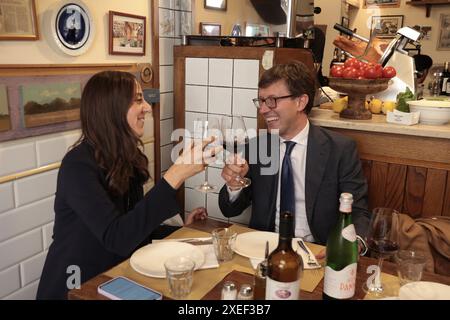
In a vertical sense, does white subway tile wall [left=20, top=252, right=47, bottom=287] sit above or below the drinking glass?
below

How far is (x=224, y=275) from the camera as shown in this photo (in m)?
1.20

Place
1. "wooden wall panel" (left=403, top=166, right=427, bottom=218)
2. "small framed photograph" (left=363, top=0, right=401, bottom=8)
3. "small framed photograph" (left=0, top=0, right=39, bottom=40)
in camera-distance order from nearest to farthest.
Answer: "small framed photograph" (left=0, top=0, right=39, bottom=40)
"wooden wall panel" (left=403, top=166, right=427, bottom=218)
"small framed photograph" (left=363, top=0, right=401, bottom=8)

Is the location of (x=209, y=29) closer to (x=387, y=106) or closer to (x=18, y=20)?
(x=387, y=106)

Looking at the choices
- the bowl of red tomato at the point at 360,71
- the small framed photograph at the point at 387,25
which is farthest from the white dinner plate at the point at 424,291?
the small framed photograph at the point at 387,25

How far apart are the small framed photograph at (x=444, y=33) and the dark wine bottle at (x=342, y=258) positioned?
4.57 metres

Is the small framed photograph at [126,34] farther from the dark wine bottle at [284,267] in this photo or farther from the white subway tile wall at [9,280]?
the dark wine bottle at [284,267]

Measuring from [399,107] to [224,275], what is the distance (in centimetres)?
143

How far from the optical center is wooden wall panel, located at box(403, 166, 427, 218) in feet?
7.00

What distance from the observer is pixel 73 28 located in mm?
1978

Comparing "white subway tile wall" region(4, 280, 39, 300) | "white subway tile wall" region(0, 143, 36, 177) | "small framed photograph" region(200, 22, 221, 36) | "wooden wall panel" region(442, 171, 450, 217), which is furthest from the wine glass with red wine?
"small framed photograph" region(200, 22, 221, 36)

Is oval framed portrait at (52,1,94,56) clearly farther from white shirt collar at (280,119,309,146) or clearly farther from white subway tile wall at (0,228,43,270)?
white shirt collar at (280,119,309,146)

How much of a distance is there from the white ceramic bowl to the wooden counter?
0.16ft

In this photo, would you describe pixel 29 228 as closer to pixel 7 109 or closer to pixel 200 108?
pixel 7 109

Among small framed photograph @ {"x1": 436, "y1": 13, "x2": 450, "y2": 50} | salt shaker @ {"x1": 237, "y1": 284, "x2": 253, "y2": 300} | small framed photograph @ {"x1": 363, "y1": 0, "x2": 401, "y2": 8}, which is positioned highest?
small framed photograph @ {"x1": 363, "y1": 0, "x2": 401, "y2": 8}
